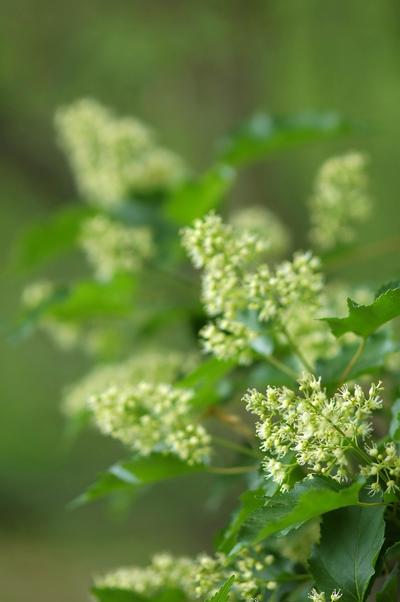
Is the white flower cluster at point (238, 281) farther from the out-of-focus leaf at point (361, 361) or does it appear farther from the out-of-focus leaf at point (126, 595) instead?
the out-of-focus leaf at point (126, 595)

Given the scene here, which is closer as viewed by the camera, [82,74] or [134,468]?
[134,468]

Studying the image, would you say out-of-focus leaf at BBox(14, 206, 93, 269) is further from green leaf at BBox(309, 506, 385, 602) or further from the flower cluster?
green leaf at BBox(309, 506, 385, 602)

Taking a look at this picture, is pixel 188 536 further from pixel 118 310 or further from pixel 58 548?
pixel 118 310

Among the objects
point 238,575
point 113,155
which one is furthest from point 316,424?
point 113,155

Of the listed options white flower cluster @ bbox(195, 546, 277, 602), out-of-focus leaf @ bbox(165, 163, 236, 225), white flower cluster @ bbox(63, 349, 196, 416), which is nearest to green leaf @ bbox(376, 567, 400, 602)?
white flower cluster @ bbox(195, 546, 277, 602)

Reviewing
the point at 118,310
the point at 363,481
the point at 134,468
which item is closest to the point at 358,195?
the point at 118,310
